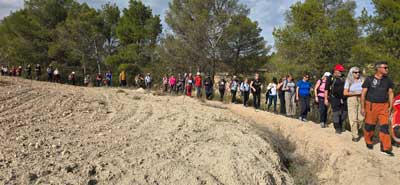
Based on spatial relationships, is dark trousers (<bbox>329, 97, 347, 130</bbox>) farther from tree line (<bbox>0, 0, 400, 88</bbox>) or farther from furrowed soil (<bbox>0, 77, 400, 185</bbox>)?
tree line (<bbox>0, 0, 400, 88</bbox>)

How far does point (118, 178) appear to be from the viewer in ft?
16.9

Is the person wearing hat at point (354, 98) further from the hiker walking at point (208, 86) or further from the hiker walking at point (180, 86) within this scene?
the hiker walking at point (180, 86)

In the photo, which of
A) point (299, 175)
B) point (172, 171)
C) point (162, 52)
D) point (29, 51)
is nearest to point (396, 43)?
point (299, 175)

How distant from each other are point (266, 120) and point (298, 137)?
98.6 inches

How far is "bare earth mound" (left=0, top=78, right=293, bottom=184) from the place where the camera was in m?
5.18

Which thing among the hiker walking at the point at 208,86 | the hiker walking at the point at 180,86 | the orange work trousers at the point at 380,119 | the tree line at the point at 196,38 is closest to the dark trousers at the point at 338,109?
the orange work trousers at the point at 380,119

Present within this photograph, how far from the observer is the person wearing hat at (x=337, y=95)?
30.0 ft

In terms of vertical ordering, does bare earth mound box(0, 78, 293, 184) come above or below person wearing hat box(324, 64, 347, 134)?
below

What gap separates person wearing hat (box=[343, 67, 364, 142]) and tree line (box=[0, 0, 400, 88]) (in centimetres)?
627

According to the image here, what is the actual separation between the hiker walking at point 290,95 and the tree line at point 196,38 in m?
3.44

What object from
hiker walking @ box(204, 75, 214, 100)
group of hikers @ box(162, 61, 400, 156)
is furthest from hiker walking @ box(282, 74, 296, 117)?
hiker walking @ box(204, 75, 214, 100)

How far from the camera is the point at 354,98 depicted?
28.5 ft

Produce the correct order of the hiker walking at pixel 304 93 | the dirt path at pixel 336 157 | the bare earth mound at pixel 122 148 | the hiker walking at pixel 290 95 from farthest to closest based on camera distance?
the hiker walking at pixel 290 95
the hiker walking at pixel 304 93
the dirt path at pixel 336 157
the bare earth mound at pixel 122 148

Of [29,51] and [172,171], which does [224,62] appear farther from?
[172,171]
